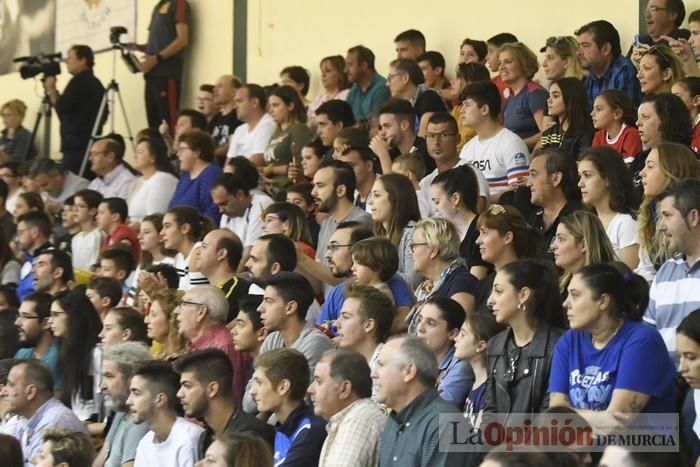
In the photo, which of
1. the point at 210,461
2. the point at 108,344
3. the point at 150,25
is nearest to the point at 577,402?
the point at 210,461

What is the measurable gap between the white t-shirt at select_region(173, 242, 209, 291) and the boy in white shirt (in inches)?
60.8

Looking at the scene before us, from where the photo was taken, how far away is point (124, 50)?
14.1 m

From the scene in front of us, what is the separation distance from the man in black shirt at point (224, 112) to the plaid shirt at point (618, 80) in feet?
12.3

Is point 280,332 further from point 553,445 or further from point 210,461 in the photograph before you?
point 553,445

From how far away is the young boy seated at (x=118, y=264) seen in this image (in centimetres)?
1014

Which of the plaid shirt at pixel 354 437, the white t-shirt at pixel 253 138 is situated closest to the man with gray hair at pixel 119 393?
the plaid shirt at pixel 354 437

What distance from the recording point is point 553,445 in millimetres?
5344

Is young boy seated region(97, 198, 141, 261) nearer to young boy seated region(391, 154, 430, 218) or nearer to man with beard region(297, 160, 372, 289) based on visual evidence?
man with beard region(297, 160, 372, 289)

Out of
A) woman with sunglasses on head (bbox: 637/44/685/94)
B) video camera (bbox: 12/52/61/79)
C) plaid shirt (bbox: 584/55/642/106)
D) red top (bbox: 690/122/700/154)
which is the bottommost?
video camera (bbox: 12/52/61/79)

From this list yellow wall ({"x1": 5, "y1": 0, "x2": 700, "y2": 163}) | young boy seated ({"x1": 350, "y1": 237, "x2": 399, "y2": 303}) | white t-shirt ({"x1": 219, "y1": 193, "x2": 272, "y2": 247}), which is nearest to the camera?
young boy seated ({"x1": 350, "y1": 237, "x2": 399, "y2": 303})

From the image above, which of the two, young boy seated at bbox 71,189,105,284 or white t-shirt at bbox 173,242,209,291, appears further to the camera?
young boy seated at bbox 71,189,105,284

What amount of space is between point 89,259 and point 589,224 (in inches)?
213

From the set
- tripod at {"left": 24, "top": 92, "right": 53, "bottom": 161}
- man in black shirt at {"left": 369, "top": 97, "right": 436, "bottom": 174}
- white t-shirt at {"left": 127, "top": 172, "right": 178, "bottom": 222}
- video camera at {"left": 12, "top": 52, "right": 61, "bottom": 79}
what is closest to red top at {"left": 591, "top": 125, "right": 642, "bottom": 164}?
man in black shirt at {"left": 369, "top": 97, "right": 436, "bottom": 174}

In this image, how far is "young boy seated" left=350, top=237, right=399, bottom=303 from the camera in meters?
7.59
